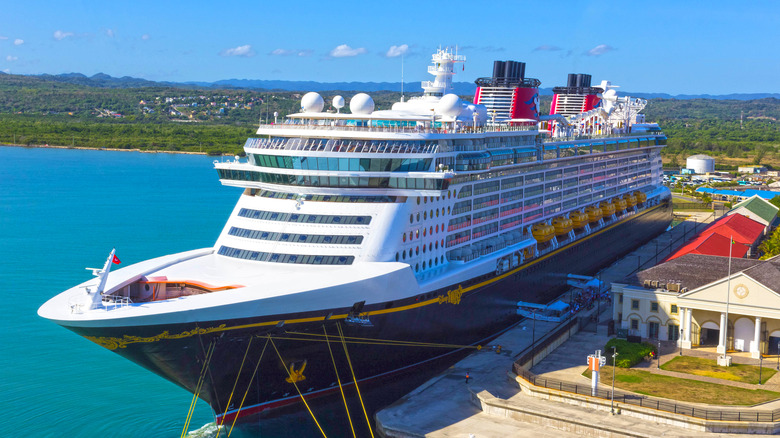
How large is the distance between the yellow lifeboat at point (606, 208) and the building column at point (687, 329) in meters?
16.9

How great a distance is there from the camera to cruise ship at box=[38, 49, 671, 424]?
22.7 metres

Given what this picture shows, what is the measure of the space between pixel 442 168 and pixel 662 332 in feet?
40.1

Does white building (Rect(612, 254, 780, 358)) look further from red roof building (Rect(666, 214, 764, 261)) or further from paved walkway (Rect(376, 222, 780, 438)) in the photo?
red roof building (Rect(666, 214, 764, 261))

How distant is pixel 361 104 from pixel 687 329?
52.8 ft

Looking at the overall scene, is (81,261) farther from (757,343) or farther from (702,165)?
(702,165)

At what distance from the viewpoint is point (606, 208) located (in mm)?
49000

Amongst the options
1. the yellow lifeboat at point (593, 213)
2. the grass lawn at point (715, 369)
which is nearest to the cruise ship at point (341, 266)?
the grass lawn at point (715, 369)

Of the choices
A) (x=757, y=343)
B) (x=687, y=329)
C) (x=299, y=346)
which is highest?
(x=299, y=346)

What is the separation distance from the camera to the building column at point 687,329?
32.0 meters

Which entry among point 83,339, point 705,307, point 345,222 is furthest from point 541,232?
point 83,339

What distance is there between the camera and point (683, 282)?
3406cm

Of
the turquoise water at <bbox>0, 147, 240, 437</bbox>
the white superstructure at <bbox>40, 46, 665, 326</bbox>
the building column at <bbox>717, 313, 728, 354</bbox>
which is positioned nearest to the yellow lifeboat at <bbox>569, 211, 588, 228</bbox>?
the white superstructure at <bbox>40, 46, 665, 326</bbox>

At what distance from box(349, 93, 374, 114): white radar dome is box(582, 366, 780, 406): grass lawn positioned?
1329 centimetres

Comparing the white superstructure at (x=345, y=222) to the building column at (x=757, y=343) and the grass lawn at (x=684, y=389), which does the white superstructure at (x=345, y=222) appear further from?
the building column at (x=757, y=343)
